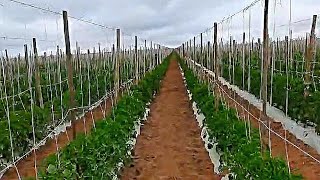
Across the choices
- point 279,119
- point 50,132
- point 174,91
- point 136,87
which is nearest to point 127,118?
point 50,132

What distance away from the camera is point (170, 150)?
8.66 metres

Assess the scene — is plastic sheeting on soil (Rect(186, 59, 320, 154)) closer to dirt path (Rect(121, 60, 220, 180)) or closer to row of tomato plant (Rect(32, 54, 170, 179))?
dirt path (Rect(121, 60, 220, 180))

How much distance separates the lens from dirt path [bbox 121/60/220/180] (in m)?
7.13

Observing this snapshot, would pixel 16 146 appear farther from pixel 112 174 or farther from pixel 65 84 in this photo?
pixel 65 84

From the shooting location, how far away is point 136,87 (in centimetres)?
1339

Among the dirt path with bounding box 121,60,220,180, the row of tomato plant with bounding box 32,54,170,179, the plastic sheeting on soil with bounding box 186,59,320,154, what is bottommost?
the dirt path with bounding box 121,60,220,180

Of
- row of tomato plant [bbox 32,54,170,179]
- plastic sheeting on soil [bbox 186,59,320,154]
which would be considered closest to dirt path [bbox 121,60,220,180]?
row of tomato plant [bbox 32,54,170,179]

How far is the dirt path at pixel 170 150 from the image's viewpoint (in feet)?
23.4

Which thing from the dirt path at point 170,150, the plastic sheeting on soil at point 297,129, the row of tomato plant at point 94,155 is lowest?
the dirt path at point 170,150

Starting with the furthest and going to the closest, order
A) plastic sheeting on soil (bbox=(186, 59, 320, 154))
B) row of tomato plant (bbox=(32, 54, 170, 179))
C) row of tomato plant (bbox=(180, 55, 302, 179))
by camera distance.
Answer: plastic sheeting on soil (bbox=(186, 59, 320, 154)) < row of tomato plant (bbox=(32, 54, 170, 179)) < row of tomato plant (bbox=(180, 55, 302, 179))

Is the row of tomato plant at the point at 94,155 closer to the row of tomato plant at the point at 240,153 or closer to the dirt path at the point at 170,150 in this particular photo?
the dirt path at the point at 170,150

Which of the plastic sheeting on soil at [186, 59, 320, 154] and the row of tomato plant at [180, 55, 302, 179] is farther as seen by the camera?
the plastic sheeting on soil at [186, 59, 320, 154]

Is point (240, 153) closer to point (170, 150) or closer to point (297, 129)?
point (170, 150)

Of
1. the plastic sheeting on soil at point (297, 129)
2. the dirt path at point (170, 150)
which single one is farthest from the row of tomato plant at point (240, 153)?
the plastic sheeting on soil at point (297, 129)
